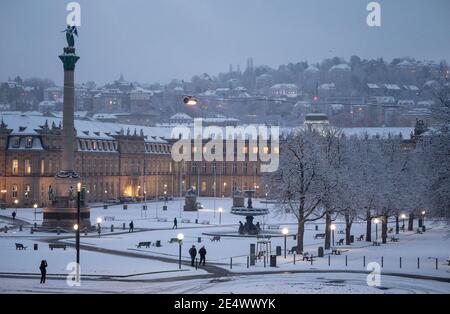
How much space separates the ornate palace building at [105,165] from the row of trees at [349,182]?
2123 inches

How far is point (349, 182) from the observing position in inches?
2467

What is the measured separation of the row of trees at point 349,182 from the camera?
51.9m

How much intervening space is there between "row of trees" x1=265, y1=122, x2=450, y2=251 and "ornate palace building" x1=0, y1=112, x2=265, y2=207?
53931 millimetres

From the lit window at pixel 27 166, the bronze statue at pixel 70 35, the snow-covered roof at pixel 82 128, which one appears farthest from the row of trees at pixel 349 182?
the snow-covered roof at pixel 82 128

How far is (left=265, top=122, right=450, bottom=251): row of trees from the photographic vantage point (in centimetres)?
5192

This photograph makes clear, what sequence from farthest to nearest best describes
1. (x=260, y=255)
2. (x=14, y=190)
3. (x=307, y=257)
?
(x=14, y=190)
(x=260, y=255)
(x=307, y=257)

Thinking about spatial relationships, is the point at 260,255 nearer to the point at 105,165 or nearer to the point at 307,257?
the point at 307,257

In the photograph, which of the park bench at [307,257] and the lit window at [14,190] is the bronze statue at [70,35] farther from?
the lit window at [14,190]

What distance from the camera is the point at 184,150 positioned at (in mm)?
157125

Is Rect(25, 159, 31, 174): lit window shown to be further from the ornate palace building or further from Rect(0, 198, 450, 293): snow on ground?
Rect(0, 198, 450, 293): snow on ground

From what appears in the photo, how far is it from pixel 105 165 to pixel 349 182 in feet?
262

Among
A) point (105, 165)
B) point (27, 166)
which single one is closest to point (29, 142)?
point (27, 166)
